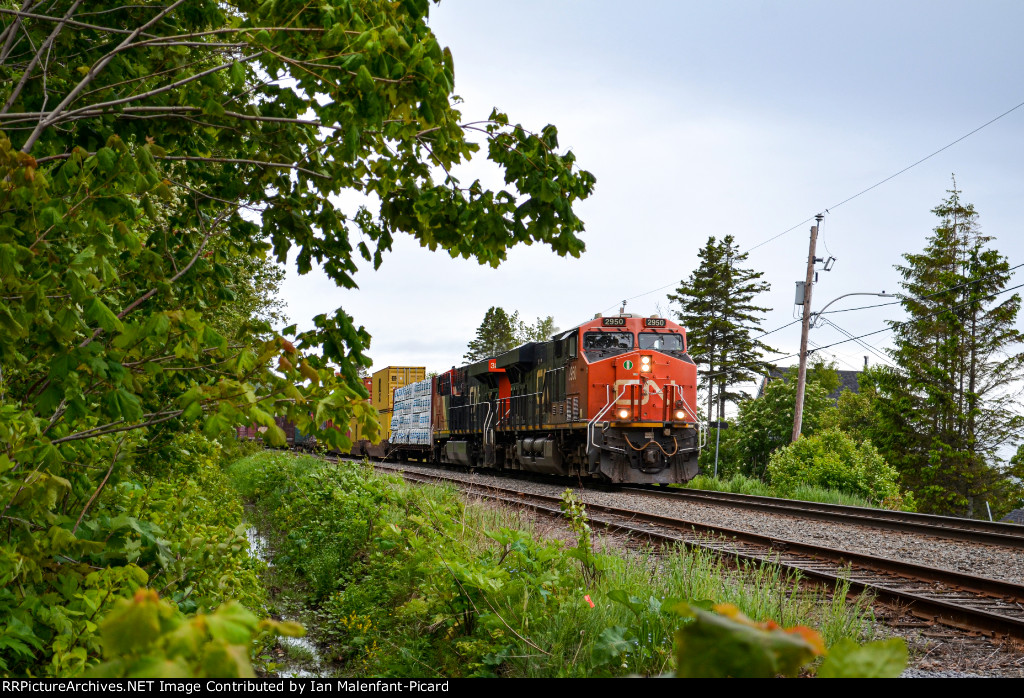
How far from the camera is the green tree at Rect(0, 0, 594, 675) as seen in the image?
286 centimetres

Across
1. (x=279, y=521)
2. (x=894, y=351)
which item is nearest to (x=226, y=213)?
(x=279, y=521)

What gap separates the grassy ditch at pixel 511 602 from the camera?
4262mm

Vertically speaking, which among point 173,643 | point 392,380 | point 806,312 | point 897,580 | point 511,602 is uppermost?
point 806,312

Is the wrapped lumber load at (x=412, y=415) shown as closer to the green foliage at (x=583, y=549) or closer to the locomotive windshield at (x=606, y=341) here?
the locomotive windshield at (x=606, y=341)

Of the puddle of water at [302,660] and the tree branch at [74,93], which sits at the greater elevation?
the tree branch at [74,93]

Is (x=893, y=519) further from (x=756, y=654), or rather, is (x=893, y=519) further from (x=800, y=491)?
(x=756, y=654)

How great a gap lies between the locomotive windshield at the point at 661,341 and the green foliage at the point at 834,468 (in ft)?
14.9

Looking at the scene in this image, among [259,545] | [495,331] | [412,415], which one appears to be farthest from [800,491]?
[495,331]

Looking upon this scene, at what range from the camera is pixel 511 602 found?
5.07 metres

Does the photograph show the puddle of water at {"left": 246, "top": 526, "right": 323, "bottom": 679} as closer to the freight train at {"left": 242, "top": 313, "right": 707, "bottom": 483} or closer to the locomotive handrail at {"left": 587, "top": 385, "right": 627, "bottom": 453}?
the freight train at {"left": 242, "top": 313, "right": 707, "bottom": 483}

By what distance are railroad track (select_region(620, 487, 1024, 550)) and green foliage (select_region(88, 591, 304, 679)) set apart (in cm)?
1149

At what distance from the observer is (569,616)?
4.71 metres

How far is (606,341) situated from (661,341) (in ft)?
5.02

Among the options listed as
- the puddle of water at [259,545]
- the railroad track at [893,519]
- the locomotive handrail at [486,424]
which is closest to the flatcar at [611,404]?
the railroad track at [893,519]
